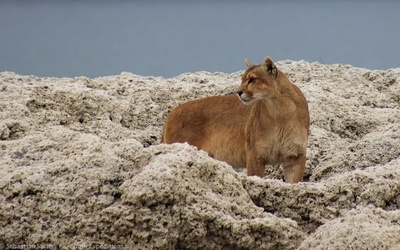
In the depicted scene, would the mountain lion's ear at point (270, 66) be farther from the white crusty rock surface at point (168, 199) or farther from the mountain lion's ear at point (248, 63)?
the white crusty rock surface at point (168, 199)

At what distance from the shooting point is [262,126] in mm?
10531

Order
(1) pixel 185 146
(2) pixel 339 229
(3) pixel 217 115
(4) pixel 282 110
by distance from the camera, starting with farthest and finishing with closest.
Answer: (3) pixel 217 115 → (4) pixel 282 110 → (1) pixel 185 146 → (2) pixel 339 229

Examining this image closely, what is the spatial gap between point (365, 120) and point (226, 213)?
522 cm

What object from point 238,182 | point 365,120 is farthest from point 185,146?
point 365,120

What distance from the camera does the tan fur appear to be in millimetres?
10266

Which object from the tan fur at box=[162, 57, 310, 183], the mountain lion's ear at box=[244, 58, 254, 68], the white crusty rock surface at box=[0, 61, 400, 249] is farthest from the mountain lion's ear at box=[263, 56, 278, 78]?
Result: the white crusty rock surface at box=[0, 61, 400, 249]

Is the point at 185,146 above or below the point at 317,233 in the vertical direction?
above

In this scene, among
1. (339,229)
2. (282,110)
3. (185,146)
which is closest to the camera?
(339,229)

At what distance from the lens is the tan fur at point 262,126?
1027 centimetres

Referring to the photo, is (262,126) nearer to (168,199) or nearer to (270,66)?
(270,66)

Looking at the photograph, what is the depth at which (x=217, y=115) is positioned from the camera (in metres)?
11.3

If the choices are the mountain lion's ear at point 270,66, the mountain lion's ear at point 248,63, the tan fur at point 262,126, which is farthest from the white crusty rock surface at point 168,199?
the mountain lion's ear at point 248,63

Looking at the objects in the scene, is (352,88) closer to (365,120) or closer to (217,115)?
(365,120)

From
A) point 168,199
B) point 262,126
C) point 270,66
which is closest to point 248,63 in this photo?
Answer: point 270,66
